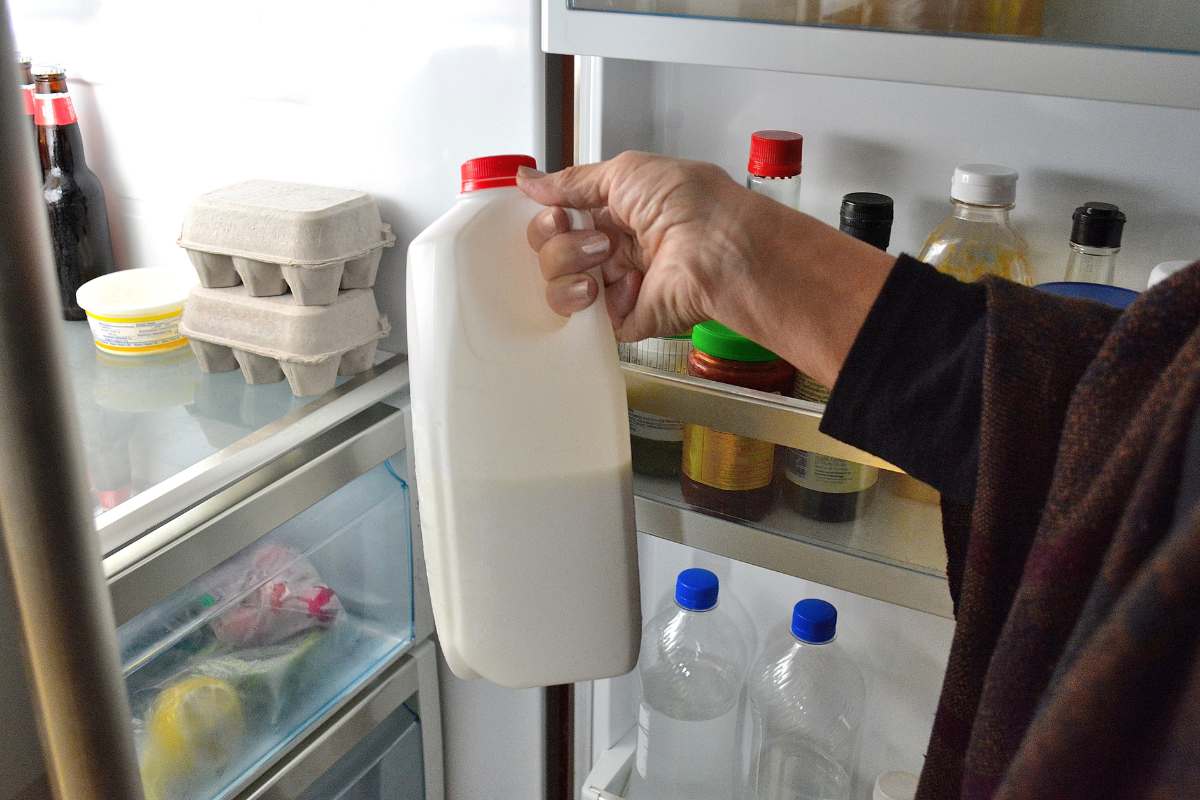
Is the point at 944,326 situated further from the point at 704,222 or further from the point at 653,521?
the point at 653,521

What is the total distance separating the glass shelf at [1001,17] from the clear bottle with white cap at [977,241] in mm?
122

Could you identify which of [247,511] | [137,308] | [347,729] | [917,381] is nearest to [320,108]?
[137,308]

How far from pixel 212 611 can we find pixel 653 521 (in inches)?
16.8

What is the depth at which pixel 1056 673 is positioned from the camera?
45 cm

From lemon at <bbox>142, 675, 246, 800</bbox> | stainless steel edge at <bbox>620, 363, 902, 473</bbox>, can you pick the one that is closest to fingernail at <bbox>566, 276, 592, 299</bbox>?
stainless steel edge at <bbox>620, 363, 902, 473</bbox>

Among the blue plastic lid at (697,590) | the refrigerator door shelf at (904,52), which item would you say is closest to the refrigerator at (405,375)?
the refrigerator door shelf at (904,52)

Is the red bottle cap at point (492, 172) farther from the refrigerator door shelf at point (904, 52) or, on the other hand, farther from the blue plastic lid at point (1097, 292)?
the blue plastic lid at point (1097, 292)

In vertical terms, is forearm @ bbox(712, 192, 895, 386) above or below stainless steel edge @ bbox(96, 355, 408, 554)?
above

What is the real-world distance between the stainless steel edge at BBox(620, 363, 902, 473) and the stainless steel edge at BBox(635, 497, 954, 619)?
0.09 metres

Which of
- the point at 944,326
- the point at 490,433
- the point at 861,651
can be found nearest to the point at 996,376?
the point at 944,326

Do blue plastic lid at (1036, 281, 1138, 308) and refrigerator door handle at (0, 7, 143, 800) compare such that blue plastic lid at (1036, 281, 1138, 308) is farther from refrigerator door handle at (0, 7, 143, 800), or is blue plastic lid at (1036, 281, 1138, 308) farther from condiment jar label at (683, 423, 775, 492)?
refrigerator door handle at (0, 7, 143, 800)

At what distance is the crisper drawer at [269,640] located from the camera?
3.13 ft

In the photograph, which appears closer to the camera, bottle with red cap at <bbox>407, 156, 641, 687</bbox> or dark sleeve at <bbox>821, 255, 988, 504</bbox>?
dark sleeve at <bbox>821, 255, 988, 504</bbox>

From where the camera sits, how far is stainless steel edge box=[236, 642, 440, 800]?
1.05m
